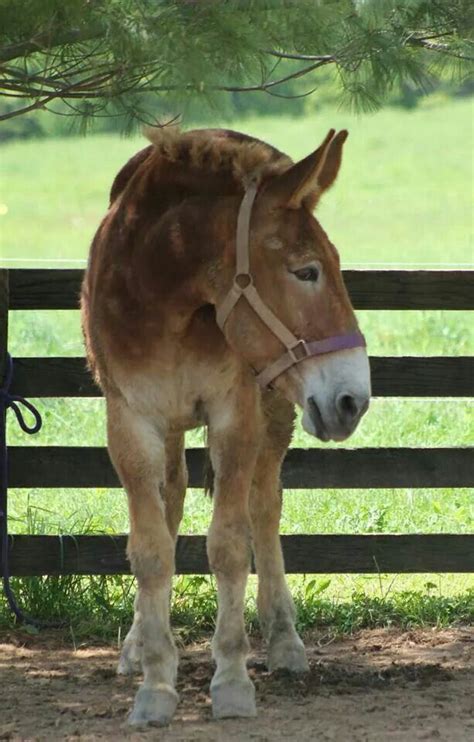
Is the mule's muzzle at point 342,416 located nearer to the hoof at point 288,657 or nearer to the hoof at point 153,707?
the hoof at point 153,707

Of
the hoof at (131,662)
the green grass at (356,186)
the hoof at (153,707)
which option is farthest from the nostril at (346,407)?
the green grass at (356,186)

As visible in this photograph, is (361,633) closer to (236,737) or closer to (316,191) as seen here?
(236,737)

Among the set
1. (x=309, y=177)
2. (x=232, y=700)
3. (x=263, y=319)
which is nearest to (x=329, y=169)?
(x=309, y=177)

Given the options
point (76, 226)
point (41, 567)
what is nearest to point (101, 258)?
point (41, 567)

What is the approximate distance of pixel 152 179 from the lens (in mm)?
4957

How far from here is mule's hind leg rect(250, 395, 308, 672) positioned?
556 cm

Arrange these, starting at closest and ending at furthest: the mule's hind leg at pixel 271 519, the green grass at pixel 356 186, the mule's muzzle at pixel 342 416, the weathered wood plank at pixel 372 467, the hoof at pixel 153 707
Answer: 1. the mule's muzzle at pixel 342 416
2. the hoof at pixel 153 707
3. the mule's hind leg at pixel 271 519
4. the weathered wood plank at pixel 372 467
5. the green grass at pixel 356 186

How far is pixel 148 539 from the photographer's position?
4785 mm

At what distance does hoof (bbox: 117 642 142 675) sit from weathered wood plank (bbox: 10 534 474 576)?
2.73ft

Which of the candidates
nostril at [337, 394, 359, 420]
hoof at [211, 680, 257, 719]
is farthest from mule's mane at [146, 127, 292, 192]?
hoof at [211, 680, 257, 719]

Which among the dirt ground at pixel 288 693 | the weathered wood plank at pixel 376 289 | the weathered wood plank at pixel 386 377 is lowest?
the dirt ground at pixel 288 693

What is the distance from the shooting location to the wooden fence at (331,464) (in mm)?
6223

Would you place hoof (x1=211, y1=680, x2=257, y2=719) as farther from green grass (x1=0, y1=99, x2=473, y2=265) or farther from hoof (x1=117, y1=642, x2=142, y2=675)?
green grass (x1=0, y1=99, x2=473, y2=265)

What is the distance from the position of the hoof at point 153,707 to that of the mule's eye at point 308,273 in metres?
1.57
